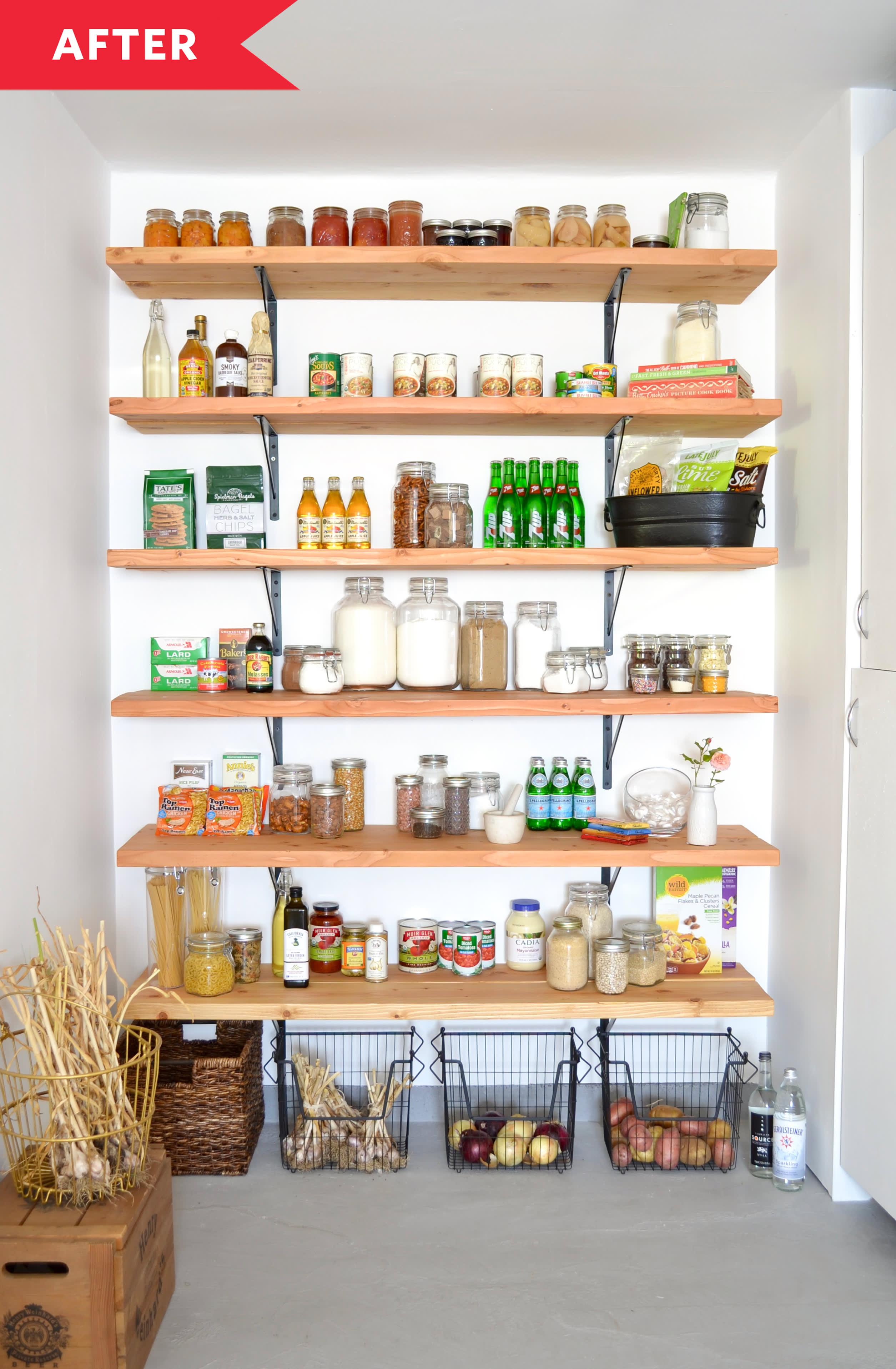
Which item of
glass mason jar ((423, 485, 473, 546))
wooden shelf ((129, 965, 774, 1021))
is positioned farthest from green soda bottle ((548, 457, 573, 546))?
wooden shelf ((129, 965, 774, 1021))

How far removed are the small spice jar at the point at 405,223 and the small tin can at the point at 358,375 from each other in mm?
266

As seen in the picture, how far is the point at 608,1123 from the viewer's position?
8.38 ft

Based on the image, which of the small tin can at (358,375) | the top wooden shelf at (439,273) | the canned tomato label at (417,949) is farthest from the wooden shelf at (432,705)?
the top wooden shelf at (439,273)

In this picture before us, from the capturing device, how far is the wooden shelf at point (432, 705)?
2.41 m

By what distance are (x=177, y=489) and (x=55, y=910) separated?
1.00m

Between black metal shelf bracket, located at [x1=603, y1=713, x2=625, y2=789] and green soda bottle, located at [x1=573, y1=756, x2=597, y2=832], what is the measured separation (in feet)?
0.15

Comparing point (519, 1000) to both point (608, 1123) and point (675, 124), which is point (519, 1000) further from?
point (675, 124)

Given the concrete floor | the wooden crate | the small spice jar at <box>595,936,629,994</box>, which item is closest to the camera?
the wooden crate

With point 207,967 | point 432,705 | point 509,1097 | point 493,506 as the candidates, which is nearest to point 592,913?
point 509,1097

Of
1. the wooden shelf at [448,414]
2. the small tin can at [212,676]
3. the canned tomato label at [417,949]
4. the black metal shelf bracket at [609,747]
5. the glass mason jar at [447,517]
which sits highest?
the wooden shelf at [448,414]

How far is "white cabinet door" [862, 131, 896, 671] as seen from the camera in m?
2.08

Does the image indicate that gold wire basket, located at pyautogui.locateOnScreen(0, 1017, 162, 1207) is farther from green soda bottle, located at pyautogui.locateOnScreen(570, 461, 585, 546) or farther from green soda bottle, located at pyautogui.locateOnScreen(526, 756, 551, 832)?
green soda bottle, located at pyautogui.locateOnScreen(570, 461, 585, 546)

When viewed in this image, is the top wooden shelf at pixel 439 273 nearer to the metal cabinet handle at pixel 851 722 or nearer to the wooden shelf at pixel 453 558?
the wooden shelf at pixel 453 558

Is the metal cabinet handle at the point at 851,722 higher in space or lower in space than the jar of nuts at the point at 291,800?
higher
